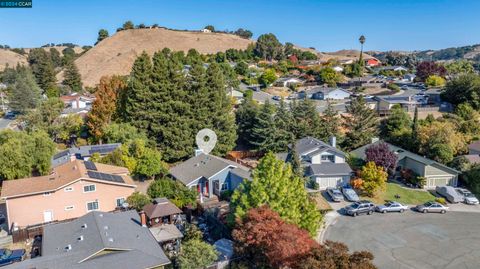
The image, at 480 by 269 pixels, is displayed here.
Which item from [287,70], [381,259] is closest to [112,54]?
[287,70]

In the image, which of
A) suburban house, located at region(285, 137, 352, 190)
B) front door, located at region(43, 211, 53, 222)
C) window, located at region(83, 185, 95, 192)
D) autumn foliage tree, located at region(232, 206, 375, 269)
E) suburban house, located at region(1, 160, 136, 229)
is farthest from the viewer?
suburban house, located at region(285, 137, 352, 190)

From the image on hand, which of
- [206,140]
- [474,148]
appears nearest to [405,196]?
[474,148]

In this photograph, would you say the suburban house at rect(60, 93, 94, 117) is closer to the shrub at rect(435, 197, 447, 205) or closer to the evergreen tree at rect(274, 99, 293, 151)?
the evergreen tree at rect(274, 99, 293, 151)

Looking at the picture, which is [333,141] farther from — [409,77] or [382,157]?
[409,77]

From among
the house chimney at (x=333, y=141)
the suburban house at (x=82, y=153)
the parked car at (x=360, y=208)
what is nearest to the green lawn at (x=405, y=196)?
the parked car at (x=360, y=208)

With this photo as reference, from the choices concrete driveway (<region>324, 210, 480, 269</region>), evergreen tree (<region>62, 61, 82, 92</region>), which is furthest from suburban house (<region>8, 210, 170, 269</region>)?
evergreen tree (<region>62, 61, 82, 92</region>)

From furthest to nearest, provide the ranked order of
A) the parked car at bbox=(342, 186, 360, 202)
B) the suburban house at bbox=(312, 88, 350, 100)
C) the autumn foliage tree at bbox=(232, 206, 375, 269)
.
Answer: the suburban house at bbox=(312, 88, 350, 100) → the parked car at bbox=(342, 186, 360, 202) → the autumn foliage tree at bbox=(232, 206, 375, 269)

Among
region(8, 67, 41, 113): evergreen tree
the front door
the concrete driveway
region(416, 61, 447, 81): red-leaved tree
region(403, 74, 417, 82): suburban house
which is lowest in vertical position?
the concrete driveway
